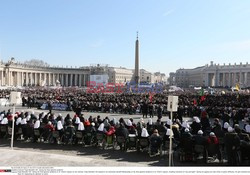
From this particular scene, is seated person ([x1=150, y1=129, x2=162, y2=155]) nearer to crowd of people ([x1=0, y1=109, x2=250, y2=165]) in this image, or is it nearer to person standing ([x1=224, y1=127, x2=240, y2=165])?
crowd of people ([x1=0, y1=109, x2=250, y2=165])

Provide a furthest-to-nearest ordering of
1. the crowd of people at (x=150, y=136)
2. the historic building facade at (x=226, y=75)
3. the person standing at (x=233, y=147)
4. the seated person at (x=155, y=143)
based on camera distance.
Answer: the historic building facade at (x=226, y=75) → the seated person at (x=155, y=143) → the crowd of people at (x=150, y=136) → the person standing at (x=233, y=147)

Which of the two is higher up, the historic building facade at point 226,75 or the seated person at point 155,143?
the historic building facade at point 226,75

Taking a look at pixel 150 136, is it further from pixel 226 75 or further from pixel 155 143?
pixel 226 75

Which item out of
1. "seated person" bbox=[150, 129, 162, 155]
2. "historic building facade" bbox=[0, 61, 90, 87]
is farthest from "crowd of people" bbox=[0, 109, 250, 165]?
"historic building facade" bbox=[0, 61, 90, 87]

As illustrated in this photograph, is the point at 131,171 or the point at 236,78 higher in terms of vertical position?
the point at 236,78

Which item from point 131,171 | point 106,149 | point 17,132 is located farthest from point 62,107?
point 131,171

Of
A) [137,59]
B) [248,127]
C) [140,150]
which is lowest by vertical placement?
[140,150]

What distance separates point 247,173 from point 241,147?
2530 millimetres

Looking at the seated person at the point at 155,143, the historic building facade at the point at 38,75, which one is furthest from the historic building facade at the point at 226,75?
the seated person at the point at 155,143

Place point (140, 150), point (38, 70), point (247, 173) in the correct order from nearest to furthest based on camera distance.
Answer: point (247, 173)
point (140, 150)
point (38, 70)

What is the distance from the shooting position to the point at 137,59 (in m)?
52.0

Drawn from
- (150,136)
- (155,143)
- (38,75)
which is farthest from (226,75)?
(155,143)

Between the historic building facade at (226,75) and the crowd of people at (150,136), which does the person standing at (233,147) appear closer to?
the crowd of people at (150,136)

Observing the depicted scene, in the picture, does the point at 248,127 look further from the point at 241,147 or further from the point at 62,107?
the point at 62,107
